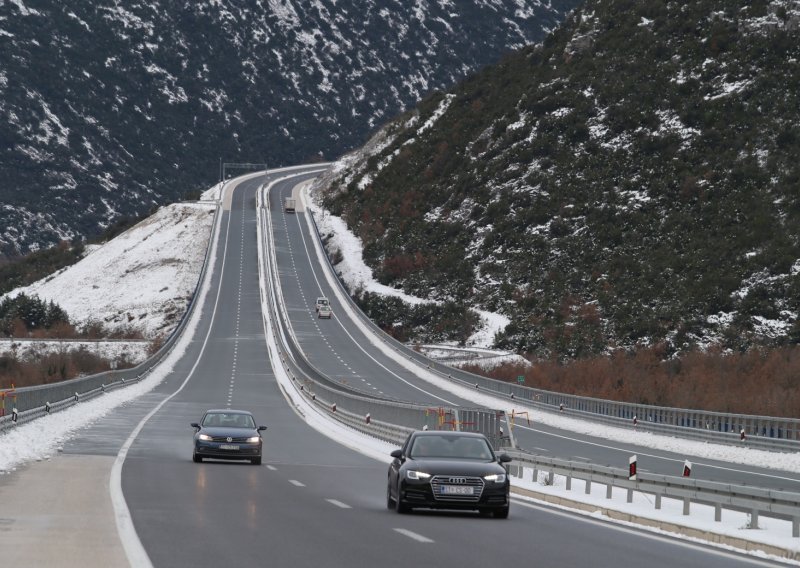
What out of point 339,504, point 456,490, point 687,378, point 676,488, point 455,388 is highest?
point 687,378

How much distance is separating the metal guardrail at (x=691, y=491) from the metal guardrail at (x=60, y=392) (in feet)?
47.9

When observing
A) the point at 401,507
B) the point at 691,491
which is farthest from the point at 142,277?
the point at 691,491

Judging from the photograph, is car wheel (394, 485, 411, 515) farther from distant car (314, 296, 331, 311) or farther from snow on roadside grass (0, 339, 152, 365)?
distant car (314, 296, 331, 311)

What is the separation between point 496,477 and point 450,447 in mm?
1335

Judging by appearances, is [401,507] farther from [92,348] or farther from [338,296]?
[338,296]

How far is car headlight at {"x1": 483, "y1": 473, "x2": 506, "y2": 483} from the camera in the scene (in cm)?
1888

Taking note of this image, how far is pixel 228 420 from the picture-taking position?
31375mm

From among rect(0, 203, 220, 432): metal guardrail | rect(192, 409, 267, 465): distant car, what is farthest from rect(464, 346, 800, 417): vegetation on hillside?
rect(192, 409, 267, 465): distant car

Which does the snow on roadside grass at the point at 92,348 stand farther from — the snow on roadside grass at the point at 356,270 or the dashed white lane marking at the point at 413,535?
the dashed white lane marking at the point at 413,535

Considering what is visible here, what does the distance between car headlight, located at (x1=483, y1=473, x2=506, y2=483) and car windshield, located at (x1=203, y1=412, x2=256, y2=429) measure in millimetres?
12809

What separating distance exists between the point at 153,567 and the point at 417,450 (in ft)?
26.0

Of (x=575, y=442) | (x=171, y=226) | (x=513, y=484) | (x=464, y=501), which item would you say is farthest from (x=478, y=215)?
(x=464, y=501)

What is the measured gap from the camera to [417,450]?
1998 cm

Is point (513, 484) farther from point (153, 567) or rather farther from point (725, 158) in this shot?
point (725, 158)
